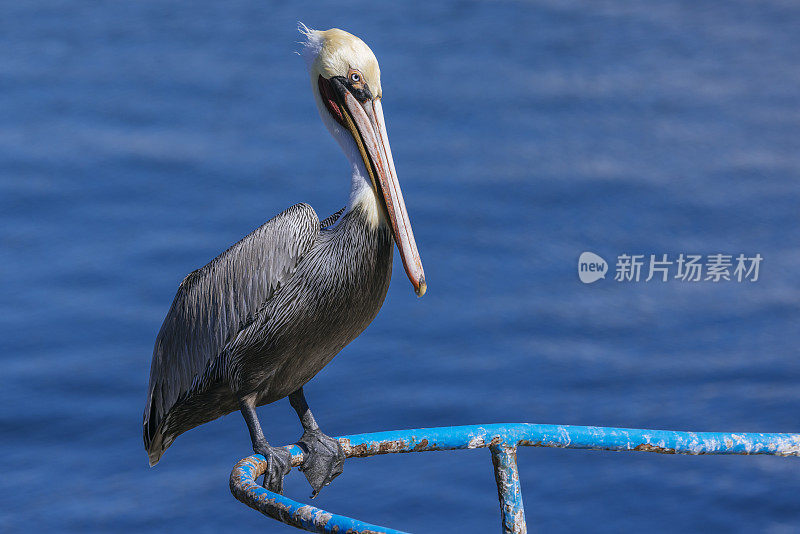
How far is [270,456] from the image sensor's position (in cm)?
285

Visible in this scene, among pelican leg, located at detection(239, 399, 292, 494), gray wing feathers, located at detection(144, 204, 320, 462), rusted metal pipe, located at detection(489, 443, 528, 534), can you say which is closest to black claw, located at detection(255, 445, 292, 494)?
pelican leg, located at detection(239, 399, 292, 494)

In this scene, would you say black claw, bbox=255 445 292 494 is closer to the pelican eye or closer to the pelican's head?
the pelican's head

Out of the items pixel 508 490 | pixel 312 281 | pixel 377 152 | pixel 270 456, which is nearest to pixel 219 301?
pixel 312 281

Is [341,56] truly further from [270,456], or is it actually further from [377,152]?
[270,456]

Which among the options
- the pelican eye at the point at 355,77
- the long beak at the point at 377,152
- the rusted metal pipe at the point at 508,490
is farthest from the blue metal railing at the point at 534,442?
the pelican eye at the point at 355,77

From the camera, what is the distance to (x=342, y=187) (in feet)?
24.7

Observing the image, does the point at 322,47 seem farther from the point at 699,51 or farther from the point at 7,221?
the point at 699,51

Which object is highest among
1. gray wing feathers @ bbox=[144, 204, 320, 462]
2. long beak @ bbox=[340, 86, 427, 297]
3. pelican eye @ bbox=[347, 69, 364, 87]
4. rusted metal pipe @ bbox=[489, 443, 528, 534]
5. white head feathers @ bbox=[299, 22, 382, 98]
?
white head feathers @ bbox=[299, 22, 382, 98]

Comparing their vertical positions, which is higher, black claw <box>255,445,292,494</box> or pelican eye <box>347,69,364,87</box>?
pelican eye <box>347,69,364,87</box>

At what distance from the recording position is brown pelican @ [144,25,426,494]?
9.20ft

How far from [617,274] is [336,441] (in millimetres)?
5235

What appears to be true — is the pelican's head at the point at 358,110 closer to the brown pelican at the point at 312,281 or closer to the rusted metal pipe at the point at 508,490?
the brown pelican at the point at 312,281

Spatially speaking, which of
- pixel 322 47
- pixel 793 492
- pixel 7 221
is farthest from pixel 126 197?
pixel 322 47

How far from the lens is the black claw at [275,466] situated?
2824 mm
